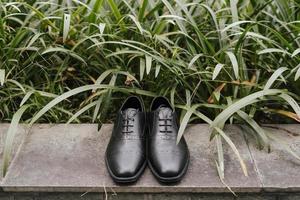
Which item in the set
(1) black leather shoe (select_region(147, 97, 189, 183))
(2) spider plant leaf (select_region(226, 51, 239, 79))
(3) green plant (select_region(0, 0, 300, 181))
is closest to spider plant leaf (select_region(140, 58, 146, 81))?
(3) green plant (select_region(0, 0, 300, 181))

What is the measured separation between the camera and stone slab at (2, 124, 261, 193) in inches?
56.1

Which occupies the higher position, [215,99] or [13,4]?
[13,4]

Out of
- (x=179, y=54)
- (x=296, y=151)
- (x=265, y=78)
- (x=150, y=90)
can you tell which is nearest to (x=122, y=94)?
(x=150, y=90)

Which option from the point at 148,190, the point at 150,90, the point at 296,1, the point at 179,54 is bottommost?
the point at 148,190

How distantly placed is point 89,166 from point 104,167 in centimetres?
5

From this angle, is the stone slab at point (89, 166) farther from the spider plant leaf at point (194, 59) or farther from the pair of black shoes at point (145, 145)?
the spider plant leaf at point (194, 59)

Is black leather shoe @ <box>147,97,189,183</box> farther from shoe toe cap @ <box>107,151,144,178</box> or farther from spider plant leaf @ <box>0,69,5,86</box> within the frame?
spider plant leaf @ <box>0,69,5,86</box>

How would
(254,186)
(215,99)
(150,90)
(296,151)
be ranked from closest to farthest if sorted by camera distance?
(254,186) < (296,151) < (215,99) < (150,90)

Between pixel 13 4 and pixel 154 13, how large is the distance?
60 centimetres

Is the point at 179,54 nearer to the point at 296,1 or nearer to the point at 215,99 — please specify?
the point at 215,99

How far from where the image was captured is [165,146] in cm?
151

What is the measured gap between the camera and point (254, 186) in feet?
4.63

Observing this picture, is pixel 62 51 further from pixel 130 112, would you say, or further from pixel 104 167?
pixel 104 167

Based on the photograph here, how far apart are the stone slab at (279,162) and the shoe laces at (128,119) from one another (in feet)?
1.41
